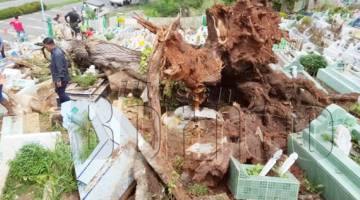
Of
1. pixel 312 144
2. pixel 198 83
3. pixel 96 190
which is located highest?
pixel 198 83

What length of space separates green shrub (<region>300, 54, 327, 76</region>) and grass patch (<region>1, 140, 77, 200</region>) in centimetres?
649

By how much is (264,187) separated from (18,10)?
87.5ft

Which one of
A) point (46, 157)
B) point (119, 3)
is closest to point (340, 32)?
point (46, 157)

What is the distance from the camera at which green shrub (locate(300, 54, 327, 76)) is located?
939cm

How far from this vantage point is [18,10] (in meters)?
26.9

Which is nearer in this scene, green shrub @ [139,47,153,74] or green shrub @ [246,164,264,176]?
green shrub @ [246,164,264,176]

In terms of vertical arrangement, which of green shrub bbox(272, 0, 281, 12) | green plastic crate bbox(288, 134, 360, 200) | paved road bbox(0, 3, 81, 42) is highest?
Result: green shrub bbox(272, 0, 281, 12)

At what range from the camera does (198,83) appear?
635 centimetres

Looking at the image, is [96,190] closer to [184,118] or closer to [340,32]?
[184,118]

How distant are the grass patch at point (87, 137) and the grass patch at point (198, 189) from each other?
142 centimetres

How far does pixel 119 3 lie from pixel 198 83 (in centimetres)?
2498

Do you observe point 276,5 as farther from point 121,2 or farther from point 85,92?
point 85,92

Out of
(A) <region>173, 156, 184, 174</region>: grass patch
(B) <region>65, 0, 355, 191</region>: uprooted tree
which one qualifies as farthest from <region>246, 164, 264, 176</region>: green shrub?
(A) <region>173, 156, 184, 174</region>: grass patch

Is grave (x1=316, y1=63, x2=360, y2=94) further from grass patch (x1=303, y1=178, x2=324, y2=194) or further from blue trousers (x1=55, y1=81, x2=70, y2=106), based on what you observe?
blue trousers (x1=55, y1=81, x2=70, y2=106)
